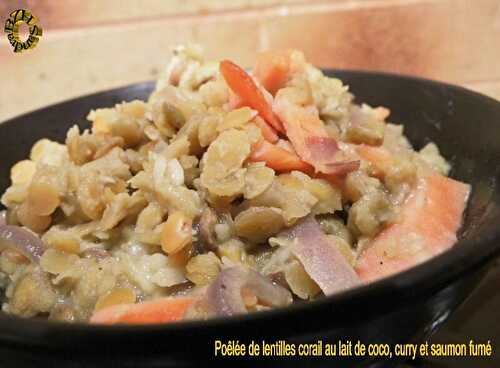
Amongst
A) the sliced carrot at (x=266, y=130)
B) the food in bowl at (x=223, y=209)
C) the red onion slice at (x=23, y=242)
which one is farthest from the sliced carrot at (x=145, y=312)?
the sliced carrot at (x=266, y=130)

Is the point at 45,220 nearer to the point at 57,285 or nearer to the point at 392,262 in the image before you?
the point at 57,285

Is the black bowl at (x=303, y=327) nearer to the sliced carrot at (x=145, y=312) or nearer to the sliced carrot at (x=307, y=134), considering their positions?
the sliced carrot at (x=145, y=312)

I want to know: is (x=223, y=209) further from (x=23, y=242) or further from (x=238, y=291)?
(x=23, y=242)

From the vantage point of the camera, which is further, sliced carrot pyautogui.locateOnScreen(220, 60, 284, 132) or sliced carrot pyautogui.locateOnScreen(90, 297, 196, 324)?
sliced carrot pyautogui.locateOnScreen(220, 60, 284, 132)

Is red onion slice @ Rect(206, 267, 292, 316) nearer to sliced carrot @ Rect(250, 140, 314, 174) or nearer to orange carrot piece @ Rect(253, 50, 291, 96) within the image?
sliced carrot @ Rect(250, 140, 314, 174)

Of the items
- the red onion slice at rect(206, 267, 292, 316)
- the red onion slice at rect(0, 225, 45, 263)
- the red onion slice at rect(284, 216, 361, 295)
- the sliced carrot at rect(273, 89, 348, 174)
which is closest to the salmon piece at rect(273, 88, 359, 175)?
the sliced carrot at rect(273, 89, 348, 174)

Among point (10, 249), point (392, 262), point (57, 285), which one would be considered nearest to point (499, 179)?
point (392, 262)

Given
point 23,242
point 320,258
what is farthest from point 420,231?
point 23,242
